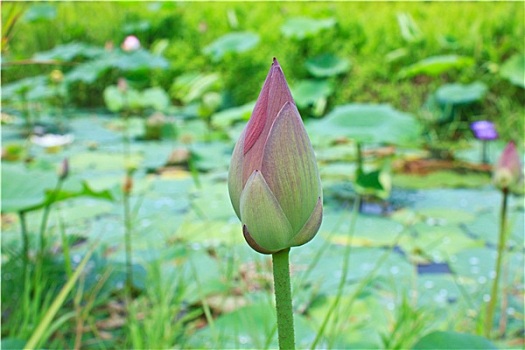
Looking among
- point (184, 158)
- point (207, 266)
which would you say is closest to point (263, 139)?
point (207, 266)

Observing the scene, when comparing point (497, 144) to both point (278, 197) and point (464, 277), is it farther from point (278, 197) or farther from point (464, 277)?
point (278, 197)

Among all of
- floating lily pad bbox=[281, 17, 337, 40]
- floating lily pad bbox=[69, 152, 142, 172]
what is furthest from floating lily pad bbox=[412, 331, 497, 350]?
floating lily pad bbox=[281, 17, 337, 40]

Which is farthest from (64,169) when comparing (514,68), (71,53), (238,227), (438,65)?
(71,53)

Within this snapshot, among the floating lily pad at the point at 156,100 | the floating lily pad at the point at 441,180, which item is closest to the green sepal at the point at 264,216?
the floating lily pad at the point at 441,180

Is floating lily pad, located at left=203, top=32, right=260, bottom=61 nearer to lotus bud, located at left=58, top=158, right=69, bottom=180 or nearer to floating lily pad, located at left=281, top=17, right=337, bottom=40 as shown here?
floating lily pad, located at left=281, top=17, right=337, bottom=40

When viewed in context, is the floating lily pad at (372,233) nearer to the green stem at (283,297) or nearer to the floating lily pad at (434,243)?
the floating lily pad at (434,243)

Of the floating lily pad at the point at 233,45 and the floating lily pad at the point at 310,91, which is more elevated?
the floating lily pad at the point at 233,45
